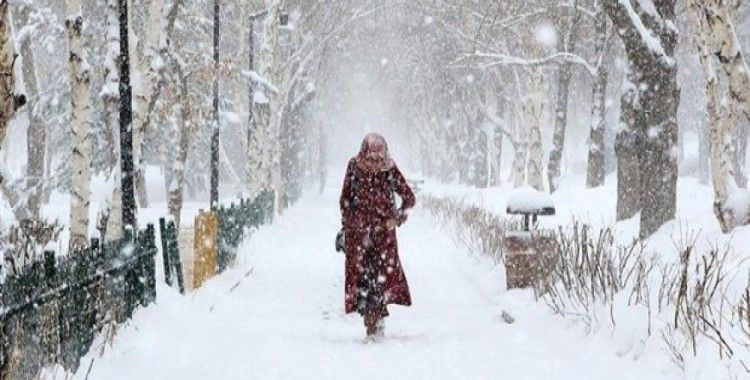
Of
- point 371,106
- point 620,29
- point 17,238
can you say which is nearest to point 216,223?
point 17,238

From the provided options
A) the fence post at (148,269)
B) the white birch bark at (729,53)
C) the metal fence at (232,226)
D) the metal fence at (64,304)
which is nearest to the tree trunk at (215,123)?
the metal fence at (232,226)

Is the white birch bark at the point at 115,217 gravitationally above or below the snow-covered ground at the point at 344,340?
above

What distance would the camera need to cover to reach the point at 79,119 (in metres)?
10.3

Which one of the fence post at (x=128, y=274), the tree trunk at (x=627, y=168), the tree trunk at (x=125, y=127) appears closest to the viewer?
the fence post at (x=128, y=274)

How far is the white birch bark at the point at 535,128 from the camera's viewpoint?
2498 cm

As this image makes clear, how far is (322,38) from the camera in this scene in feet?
101

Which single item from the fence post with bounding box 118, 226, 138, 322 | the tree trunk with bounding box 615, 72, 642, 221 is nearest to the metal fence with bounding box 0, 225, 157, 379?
the fence post with bounding box 118, 226, 138, 322

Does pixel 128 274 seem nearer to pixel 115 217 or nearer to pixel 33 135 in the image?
pixel 115 217

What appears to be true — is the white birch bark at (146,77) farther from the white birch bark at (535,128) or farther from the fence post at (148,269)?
the white birch bark at (535,128)

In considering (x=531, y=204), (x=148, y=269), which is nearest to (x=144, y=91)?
(x=148, y=269)

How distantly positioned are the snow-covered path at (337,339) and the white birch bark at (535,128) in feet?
43.3

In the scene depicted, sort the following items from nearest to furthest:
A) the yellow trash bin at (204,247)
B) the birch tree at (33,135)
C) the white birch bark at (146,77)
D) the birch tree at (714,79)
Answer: the birch tree at (714,79)
the yellow trash bin at (204,247)
the white birch bark at (146,77)
the birch tree at (33,135)

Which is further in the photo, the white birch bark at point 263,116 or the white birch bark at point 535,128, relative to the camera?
the white birch bark at point 535,128

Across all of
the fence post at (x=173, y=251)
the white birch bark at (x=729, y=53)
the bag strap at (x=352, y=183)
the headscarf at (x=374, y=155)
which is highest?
the white birch bark at (x=729, y=53)
